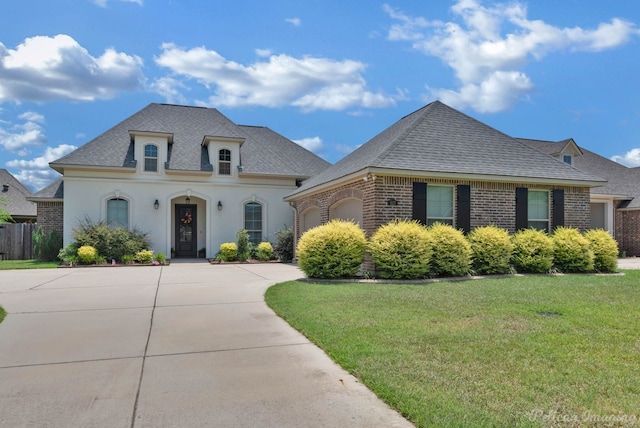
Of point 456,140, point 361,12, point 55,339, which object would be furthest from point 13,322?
point 456,140

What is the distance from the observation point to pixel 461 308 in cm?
682

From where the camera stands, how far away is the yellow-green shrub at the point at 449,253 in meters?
10.9

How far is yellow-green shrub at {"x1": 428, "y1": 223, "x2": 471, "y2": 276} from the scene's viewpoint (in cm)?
1085

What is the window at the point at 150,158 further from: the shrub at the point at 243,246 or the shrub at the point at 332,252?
the shrub at the point at 332,252

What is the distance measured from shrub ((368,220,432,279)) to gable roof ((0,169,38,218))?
2491cm

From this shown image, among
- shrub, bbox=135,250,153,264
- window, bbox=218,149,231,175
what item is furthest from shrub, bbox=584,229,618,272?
shrub, bbox=135,250,153,264

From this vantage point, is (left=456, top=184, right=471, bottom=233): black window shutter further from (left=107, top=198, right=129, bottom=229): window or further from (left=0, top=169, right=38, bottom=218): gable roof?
(left=0, top=169, right=38, bottom=218): gable roof

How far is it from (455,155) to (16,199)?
28740mm

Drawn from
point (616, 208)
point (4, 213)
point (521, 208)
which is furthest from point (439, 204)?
point (4, 213)

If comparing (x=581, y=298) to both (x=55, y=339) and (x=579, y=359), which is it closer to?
(x=579, y=359)

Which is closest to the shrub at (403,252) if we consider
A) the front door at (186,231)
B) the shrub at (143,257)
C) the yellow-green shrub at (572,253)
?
the yellow-green shrub at (572,253)

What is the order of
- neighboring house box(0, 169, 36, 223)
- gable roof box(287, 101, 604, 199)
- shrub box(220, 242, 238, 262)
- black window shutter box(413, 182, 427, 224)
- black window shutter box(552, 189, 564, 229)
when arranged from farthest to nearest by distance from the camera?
neighboring house box(0, 169, 36, 223) < shrub box(220, 242, 238, 262) < black window shutter box(552, 189, 564, 229) < gable roof box(287, 101, 604, 199) < black window shutter box(413, 182, 427, 224)

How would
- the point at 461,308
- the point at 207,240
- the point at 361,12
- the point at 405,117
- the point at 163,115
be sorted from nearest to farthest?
the point at 461,308
the point at 361,12
the point at 405,117
the point at 207,240
the point at 163,115

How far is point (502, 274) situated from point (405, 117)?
7.47 meters
